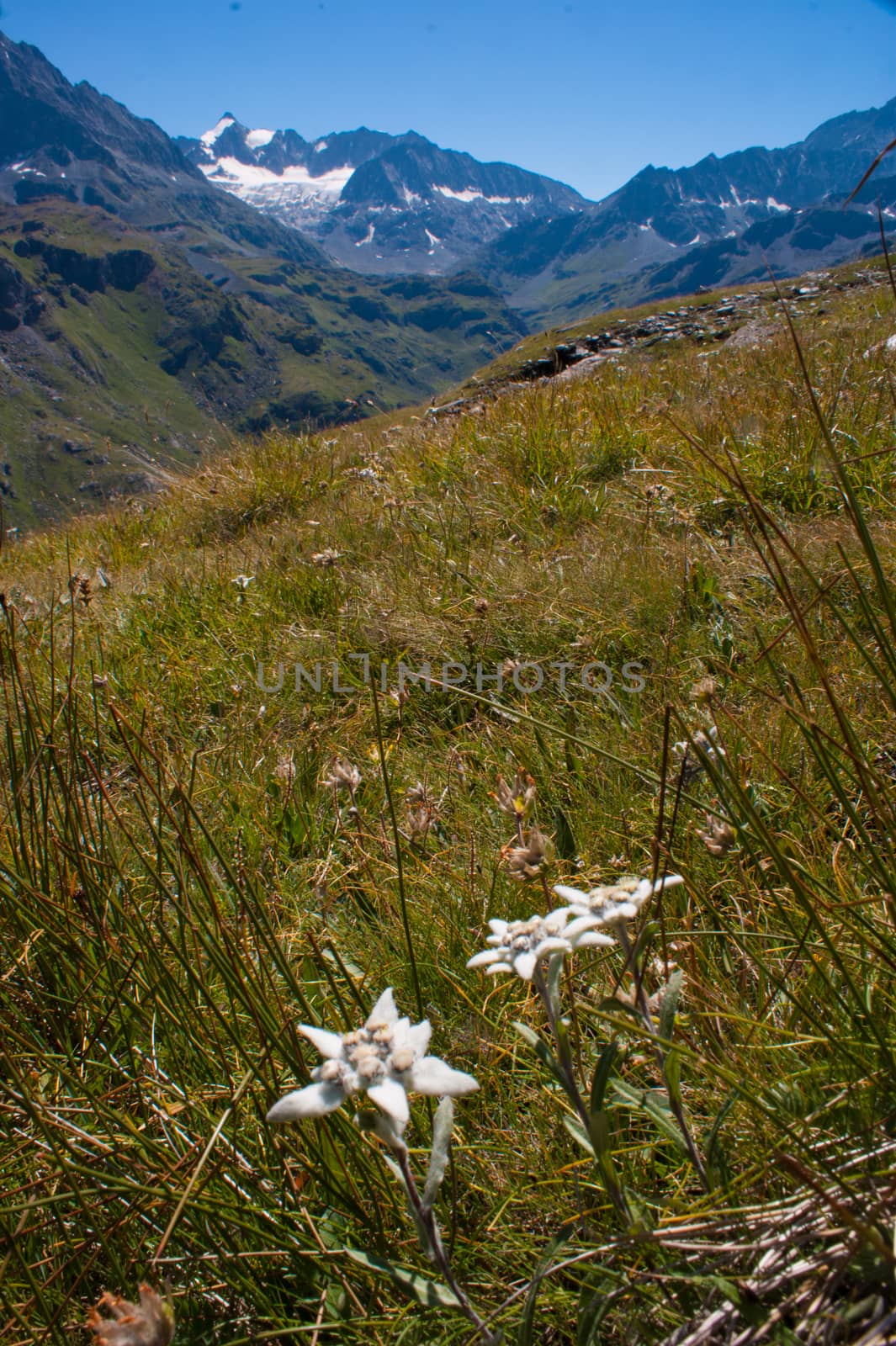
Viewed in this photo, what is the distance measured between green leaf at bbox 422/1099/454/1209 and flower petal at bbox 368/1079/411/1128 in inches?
4.8

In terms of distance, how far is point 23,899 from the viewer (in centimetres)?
193

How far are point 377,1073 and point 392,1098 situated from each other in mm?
68

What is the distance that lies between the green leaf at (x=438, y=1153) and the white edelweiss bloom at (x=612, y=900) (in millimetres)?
346

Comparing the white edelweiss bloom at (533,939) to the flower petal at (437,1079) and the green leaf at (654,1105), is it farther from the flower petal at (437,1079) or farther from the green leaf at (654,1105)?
the green leaf at (654,1105)

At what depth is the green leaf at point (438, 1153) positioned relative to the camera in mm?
997

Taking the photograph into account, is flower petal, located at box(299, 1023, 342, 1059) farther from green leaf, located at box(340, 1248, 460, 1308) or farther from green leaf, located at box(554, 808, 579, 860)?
green leaf, located at box(554, 808, 579, 860)

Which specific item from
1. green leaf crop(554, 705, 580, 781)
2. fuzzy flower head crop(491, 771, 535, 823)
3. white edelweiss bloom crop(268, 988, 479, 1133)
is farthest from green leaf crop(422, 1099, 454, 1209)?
green leaf crop(554, 705, 580, 781)

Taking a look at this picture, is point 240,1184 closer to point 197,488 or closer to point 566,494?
point 566,494

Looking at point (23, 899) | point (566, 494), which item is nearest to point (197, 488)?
point (566, 494)

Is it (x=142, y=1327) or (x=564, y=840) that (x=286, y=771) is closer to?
(x=564, y=840)

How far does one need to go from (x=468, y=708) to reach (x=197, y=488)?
219 inches

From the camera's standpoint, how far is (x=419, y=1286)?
104 cm

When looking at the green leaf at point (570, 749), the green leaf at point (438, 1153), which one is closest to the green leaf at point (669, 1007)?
the green leaf at point (438, 1153)

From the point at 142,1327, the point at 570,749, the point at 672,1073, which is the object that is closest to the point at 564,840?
the point at 570,749
